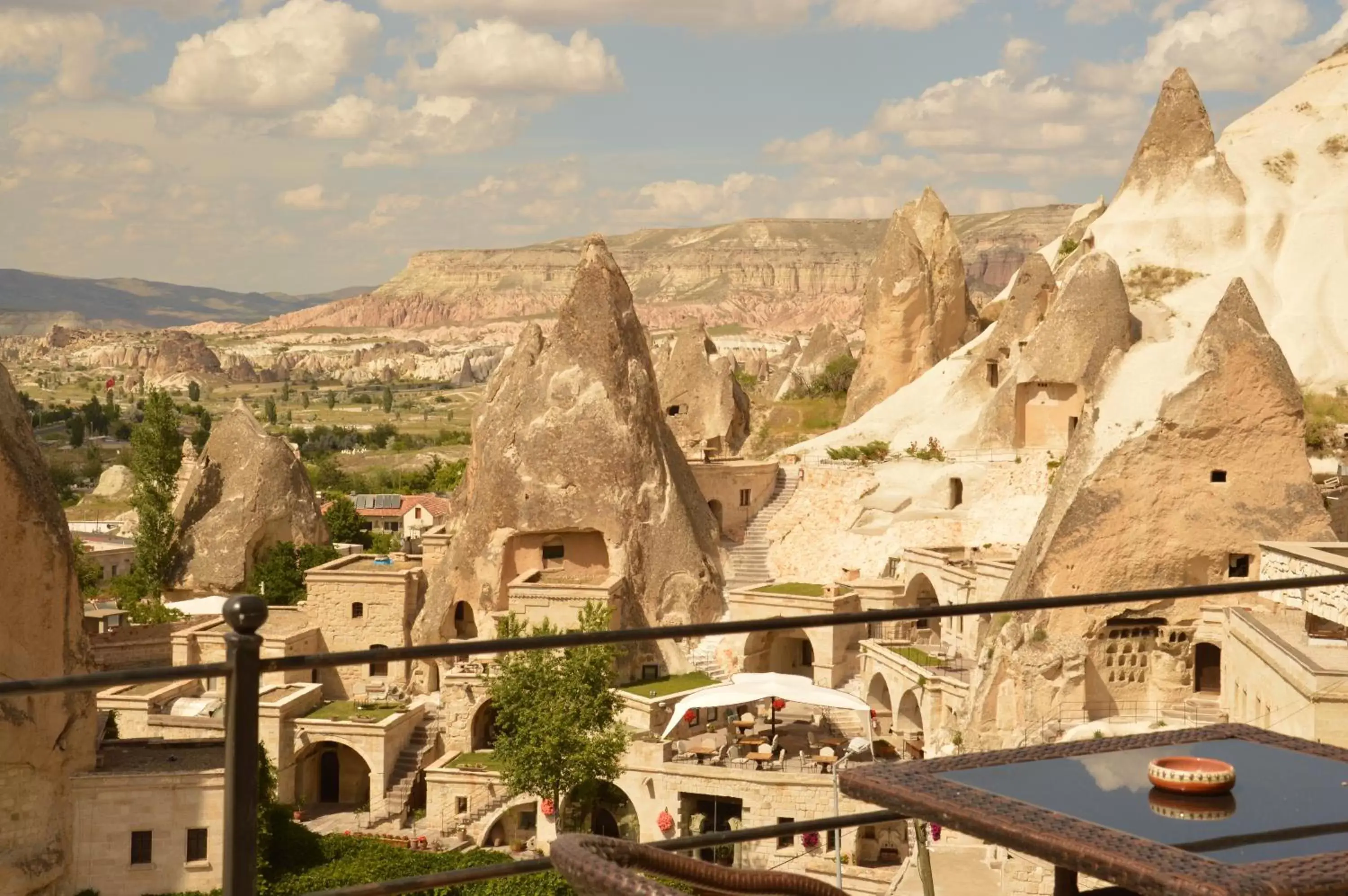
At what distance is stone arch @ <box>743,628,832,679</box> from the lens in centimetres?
2934

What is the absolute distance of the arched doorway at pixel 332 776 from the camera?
2842cm

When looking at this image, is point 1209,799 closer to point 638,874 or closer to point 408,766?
point 638,874

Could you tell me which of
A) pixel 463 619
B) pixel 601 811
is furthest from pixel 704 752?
pixel 463 619

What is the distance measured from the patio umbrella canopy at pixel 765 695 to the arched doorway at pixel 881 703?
0.38m

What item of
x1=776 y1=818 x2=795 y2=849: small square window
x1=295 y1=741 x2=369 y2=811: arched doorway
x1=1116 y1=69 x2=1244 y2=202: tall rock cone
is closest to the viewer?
x1=776 y1=818 x2=795 y2=849: small square window

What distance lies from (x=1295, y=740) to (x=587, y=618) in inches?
1009

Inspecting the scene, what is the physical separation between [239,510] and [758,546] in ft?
42.9

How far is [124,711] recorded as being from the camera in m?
27.8

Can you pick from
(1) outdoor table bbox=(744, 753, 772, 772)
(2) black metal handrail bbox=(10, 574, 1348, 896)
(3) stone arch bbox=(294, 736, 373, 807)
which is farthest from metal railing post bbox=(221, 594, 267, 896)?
(3) stone arch bbox=(294, 736, 373, 807)

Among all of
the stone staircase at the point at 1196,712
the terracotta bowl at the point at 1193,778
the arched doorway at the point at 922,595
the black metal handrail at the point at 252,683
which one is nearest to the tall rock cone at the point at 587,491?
the arched doorway at the point at 922,595

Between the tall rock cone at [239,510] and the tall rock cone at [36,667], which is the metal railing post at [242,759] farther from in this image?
the tall rock cone at [239,510]

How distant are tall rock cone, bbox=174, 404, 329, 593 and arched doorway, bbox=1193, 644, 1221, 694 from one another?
23.7 metres

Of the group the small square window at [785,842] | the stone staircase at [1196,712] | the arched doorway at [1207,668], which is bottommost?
the small square window at [785,842]

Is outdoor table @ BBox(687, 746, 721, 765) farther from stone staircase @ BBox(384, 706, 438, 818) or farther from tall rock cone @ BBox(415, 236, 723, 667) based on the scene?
tall rock cone @ BBox(415, 236, 723, 667)
